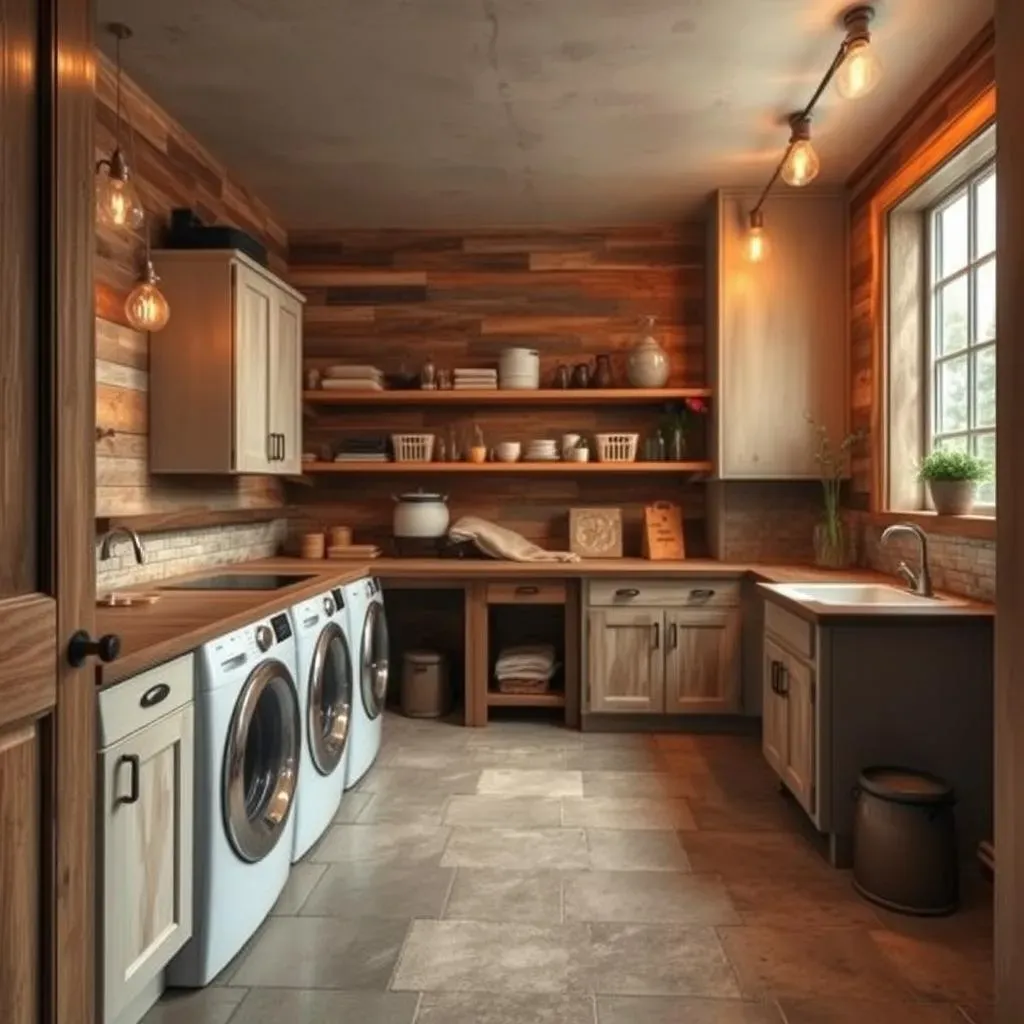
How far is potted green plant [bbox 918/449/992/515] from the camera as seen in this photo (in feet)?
9.65

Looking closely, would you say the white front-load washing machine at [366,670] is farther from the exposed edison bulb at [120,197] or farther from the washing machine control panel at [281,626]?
the exposed edison bulb at [120,197]

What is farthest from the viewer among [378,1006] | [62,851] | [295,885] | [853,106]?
[853,106]

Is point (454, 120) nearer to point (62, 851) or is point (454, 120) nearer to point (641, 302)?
point (641, 302)

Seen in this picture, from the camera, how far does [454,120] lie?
3.33 m

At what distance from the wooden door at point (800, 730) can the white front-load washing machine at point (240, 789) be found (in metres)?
1.66

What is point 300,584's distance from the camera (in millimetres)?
3025

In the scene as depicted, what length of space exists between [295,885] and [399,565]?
6.06ft

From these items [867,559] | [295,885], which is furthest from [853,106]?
[295,885]

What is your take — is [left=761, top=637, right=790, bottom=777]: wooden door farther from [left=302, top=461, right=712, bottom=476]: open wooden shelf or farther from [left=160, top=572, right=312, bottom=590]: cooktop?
[left=160, top=572, right=312, bottom=590]: cooktop

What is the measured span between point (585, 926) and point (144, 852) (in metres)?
1.18

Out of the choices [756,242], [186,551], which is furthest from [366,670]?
[756,242]

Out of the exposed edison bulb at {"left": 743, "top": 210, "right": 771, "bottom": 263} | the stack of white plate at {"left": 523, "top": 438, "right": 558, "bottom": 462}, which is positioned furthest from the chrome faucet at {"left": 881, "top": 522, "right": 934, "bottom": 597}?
the stack of white plate at {"left": 523, "top": 438, "right": 558, "bottom": 462}

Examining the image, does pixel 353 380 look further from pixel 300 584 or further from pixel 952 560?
pixel 952 560

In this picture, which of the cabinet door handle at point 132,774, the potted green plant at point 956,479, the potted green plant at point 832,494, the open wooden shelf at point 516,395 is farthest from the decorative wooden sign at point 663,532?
the cabinet door handle at point 132,774
